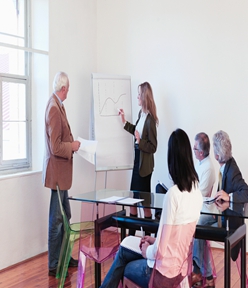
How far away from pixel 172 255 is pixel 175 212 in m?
0.24

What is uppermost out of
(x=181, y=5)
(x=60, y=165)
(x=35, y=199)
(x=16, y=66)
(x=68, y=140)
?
(x=181, y=5)

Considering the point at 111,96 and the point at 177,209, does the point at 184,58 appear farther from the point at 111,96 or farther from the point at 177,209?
the point at 177,209

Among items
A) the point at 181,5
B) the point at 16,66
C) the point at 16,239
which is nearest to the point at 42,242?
the point at 16,239

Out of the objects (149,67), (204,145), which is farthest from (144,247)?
(149,67)

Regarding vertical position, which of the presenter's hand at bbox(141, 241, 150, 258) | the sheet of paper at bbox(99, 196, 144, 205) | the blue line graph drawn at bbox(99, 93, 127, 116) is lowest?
the presenter's hand at bbox(141, 241, 150, 258)

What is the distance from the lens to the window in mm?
3781

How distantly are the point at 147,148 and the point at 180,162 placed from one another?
179 cm

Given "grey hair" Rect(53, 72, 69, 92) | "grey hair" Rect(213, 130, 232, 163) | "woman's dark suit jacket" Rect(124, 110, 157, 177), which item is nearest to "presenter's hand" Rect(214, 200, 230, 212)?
"grey hair" Rect(213, 130, 232, 163)

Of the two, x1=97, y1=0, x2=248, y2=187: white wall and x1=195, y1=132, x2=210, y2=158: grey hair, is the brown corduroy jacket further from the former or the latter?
x1=97, y1=0, x2=248, y2=187: white wall

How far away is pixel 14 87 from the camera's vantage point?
12.8 ft

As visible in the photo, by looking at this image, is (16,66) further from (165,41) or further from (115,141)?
(165,41)

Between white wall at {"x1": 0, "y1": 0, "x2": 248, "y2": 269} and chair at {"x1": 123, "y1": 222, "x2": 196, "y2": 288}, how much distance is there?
6.24 ft

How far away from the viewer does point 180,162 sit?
2.14m

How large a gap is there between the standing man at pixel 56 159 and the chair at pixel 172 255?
1.50 meters
